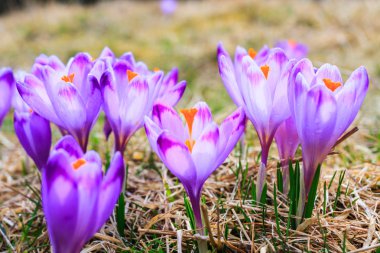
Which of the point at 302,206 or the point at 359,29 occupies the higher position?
the point at 359,29

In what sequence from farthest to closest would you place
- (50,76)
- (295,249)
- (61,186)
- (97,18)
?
1. (97,18)
2. (50,76)
3. (295,249)
4. (61,186)

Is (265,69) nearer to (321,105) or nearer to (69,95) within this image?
(321,105)

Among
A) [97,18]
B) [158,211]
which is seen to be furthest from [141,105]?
[97,18]

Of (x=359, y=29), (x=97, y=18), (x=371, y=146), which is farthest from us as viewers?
(x=97, y=18)

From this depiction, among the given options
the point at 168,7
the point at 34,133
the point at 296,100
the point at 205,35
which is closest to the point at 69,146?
the point at 34,133

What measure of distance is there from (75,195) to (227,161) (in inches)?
38.5

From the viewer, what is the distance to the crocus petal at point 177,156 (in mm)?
1004

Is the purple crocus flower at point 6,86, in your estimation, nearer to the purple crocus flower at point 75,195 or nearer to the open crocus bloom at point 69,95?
the open crocus bloom at point 69,95

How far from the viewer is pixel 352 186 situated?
151 cm

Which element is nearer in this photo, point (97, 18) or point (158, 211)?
point (158, 211)

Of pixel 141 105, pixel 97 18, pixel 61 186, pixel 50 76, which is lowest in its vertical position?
pixel 61 186

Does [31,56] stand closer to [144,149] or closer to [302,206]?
[144,149]

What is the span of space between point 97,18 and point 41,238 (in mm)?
7213

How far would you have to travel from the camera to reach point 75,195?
914mm
